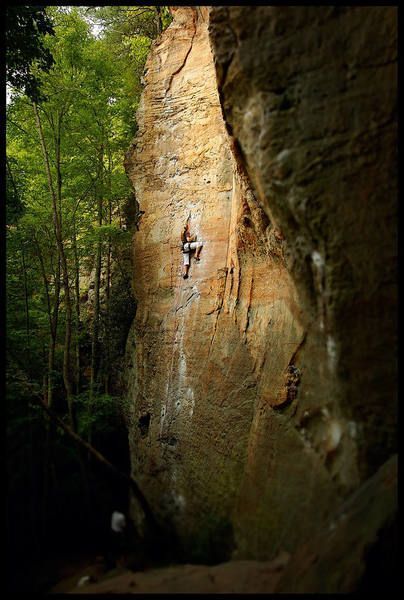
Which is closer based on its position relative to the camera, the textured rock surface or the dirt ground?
the textured rock surface

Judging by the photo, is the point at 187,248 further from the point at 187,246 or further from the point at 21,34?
the point at 21,34

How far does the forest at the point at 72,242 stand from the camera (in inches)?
307

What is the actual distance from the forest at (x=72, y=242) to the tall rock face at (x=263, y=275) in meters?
1.24

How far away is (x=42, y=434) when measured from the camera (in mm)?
6723

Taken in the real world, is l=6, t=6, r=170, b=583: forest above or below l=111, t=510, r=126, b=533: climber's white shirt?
above

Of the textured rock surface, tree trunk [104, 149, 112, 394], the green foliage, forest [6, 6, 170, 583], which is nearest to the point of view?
the textured rock surface

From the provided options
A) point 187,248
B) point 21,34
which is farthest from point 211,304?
point 21,34

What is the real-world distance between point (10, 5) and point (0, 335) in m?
5.24

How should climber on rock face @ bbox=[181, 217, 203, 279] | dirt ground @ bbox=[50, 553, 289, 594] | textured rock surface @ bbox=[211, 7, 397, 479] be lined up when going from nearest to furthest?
textured rock surface @ bbox=[211, 7, 397, 479] → dirt ground @ bbox=[50, 553, 289, 594] → climber on rock face @ bbox=[181, 217, 203, 279]

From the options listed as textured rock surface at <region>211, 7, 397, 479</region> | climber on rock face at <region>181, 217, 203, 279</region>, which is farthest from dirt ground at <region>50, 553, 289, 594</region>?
climber on rock face at <region>181, 217, 203, 279</region>

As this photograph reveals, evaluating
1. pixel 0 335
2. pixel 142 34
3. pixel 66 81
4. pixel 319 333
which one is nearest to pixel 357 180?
pixel 319 333

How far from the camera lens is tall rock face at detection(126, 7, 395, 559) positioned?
4660 mm

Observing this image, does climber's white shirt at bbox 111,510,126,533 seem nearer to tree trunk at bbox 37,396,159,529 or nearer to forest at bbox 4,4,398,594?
forest at bbox 4,4,398,594

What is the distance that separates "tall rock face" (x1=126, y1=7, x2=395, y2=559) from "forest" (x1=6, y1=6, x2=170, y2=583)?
1241mm
